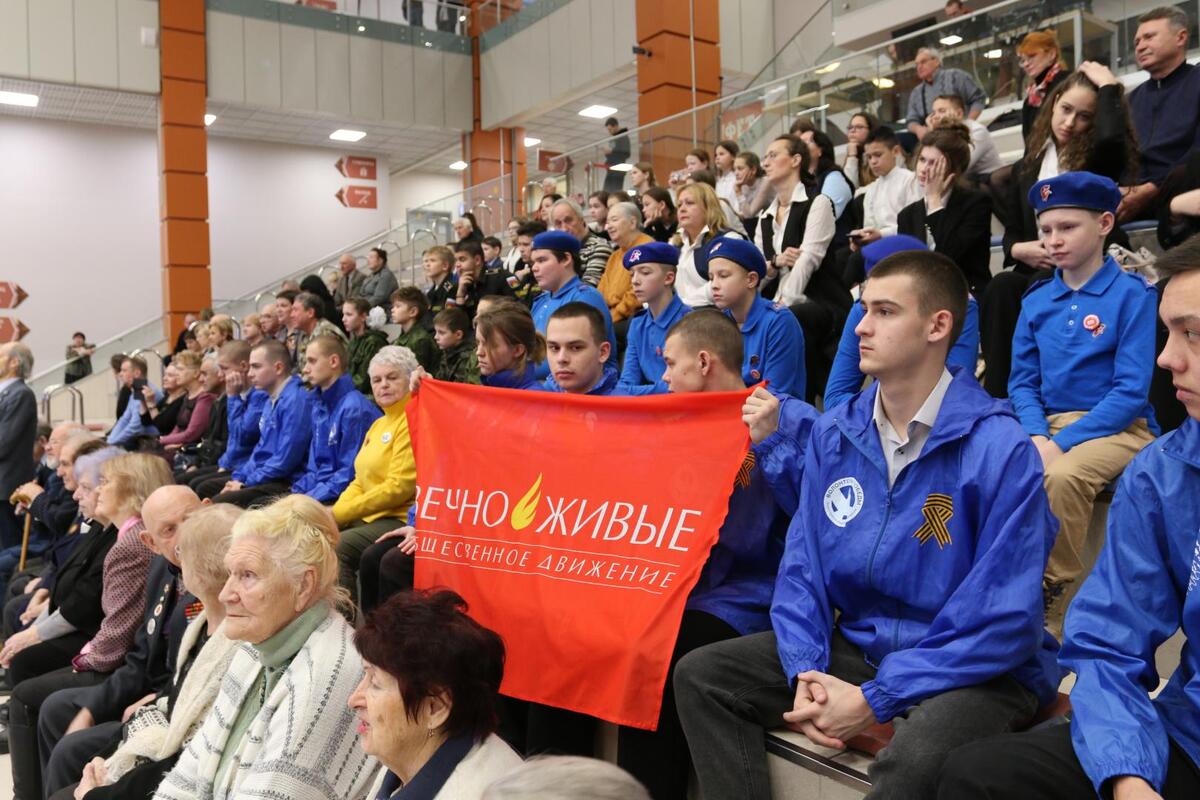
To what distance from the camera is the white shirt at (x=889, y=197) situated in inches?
267

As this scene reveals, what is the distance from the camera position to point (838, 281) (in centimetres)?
628

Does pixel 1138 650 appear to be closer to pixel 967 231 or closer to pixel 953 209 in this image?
pixel 967 231

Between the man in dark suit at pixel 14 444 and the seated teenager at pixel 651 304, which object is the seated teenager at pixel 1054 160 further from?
the man in dark suit at pixel 14 444

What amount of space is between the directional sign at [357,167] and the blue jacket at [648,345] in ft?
58.4

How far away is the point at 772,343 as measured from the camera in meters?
4.74

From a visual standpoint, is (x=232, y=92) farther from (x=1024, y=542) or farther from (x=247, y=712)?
(x=1024, y=542)

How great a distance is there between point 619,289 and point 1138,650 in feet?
19.2

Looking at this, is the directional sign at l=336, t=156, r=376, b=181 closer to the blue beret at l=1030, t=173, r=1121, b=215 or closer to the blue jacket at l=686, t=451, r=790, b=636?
the blue beret at l=1030, t=173, r=1121, b=215

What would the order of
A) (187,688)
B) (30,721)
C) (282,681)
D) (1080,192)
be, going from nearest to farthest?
(282,681) → (187,688) → (1080,192) → (30,721)

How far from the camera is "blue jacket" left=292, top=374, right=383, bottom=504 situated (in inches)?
237

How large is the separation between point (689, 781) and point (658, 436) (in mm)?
1087

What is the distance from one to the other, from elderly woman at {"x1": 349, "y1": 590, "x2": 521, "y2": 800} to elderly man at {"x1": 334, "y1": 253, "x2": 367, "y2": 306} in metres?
12.4

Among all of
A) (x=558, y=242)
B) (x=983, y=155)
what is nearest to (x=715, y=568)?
(x=558, y=242)

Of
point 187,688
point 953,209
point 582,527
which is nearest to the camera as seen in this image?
point 582,527
